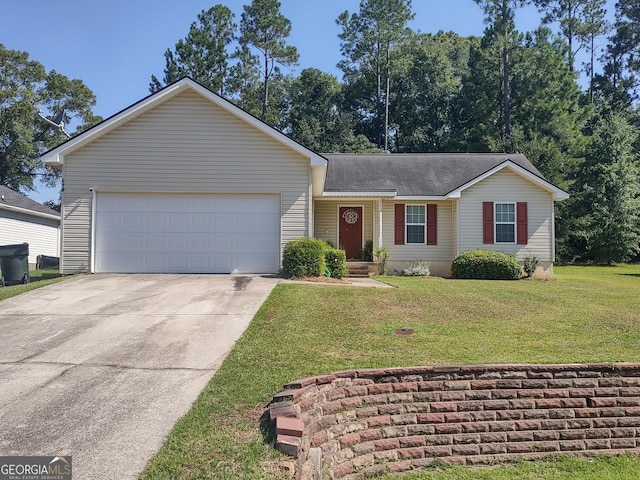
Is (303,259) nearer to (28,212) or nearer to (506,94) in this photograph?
(28,212)

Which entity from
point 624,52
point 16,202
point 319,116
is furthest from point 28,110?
point 624,52

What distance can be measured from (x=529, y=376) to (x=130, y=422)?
4.49 m

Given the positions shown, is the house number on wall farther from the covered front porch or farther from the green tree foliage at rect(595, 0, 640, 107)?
the green tree foliage at rect(595, 0, 640, 107)

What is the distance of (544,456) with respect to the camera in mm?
5152

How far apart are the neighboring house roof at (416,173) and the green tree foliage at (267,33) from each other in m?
20.2

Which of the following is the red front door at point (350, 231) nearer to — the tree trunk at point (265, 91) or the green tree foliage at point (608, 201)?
the green tree foliage at point (608, 201)

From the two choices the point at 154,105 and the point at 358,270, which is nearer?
the point at 154,105

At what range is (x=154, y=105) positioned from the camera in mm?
12766

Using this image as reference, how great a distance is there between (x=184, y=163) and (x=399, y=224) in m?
8.37

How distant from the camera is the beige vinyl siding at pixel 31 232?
22219 millimetres

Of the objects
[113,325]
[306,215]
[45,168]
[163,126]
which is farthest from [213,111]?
[45,168]

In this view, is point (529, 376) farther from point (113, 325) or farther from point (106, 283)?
point (106, 283)

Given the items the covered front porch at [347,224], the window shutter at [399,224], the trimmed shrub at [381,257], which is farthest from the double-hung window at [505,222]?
the covered front porch at [347,224]

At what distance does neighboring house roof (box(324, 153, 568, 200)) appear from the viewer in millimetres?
16469
